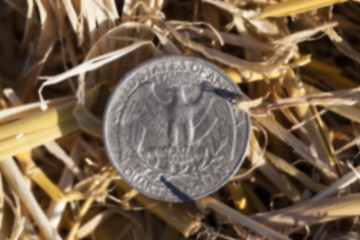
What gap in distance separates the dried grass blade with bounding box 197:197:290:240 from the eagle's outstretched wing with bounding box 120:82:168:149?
0.16 m

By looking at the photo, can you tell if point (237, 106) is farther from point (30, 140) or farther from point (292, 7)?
point (30, 140)

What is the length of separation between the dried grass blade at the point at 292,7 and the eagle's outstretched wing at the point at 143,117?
258 mm

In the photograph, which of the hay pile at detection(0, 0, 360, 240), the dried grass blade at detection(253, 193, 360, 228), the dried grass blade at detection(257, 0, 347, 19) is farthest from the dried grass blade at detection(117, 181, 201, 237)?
the dried grass blade at detection(257, 0, 347, 19)

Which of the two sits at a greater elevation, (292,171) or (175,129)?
(175,129)

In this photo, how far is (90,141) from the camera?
39.8 inches

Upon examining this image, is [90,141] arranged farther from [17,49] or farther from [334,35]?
[334,35]

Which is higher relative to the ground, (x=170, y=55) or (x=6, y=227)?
(x=170, y=55)

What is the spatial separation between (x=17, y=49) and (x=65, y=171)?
1.42 ft

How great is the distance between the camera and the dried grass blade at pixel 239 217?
3.01 feet

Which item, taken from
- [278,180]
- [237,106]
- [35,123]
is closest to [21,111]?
[35,123]

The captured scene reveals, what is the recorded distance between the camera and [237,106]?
0.92m

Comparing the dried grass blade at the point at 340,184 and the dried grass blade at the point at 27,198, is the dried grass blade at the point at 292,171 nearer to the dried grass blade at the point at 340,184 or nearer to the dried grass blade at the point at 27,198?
the dried grass blade at the point at 340,184

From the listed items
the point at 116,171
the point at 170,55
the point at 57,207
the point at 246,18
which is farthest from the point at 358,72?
the point at 57,207

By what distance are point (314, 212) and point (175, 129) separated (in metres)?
0.29
